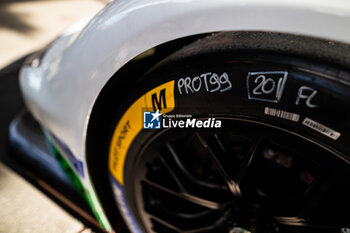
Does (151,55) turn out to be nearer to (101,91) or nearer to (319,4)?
(101,91)

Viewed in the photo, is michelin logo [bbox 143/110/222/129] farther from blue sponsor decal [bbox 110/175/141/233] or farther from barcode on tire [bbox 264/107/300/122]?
blue sponsor decal [bbox 110/175/141/233]

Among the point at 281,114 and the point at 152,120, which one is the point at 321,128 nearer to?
the point at 281,114

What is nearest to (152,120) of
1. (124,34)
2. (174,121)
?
(174,121)

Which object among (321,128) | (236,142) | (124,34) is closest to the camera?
(321,128)

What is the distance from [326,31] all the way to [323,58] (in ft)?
0.19

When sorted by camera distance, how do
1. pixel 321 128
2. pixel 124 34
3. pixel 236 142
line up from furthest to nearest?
pixel 236 142, pixel 124 34, pixel 321 128

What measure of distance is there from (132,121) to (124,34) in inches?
8.9

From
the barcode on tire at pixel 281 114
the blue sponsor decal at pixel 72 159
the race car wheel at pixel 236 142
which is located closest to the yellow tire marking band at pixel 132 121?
the race car wheel at pixel 236 142

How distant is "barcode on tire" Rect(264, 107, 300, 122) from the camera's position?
22.4 inches

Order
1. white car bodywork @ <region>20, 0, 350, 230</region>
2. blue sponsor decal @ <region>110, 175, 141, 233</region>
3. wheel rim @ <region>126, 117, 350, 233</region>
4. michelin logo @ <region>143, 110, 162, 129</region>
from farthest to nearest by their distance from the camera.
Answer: blue sponsor decal @ <region>110, 175, 141, 233</region> < michelin logo @ <region>143, 110, 162, 129</region> < wheel rim @ <region>126, 117, 350, 233</region> < white car bodywork @ <region>20, 0, 350, 230</region>

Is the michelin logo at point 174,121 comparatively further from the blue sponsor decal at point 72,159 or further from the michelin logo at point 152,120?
the blue sponsor decal at point 72,159

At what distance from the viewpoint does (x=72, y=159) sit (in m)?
1.00

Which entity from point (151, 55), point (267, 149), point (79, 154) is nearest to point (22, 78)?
point (79, 154)

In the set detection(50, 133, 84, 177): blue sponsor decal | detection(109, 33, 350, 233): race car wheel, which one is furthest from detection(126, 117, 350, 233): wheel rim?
detection(50, 133, 84, 177): blue sponsor decal
